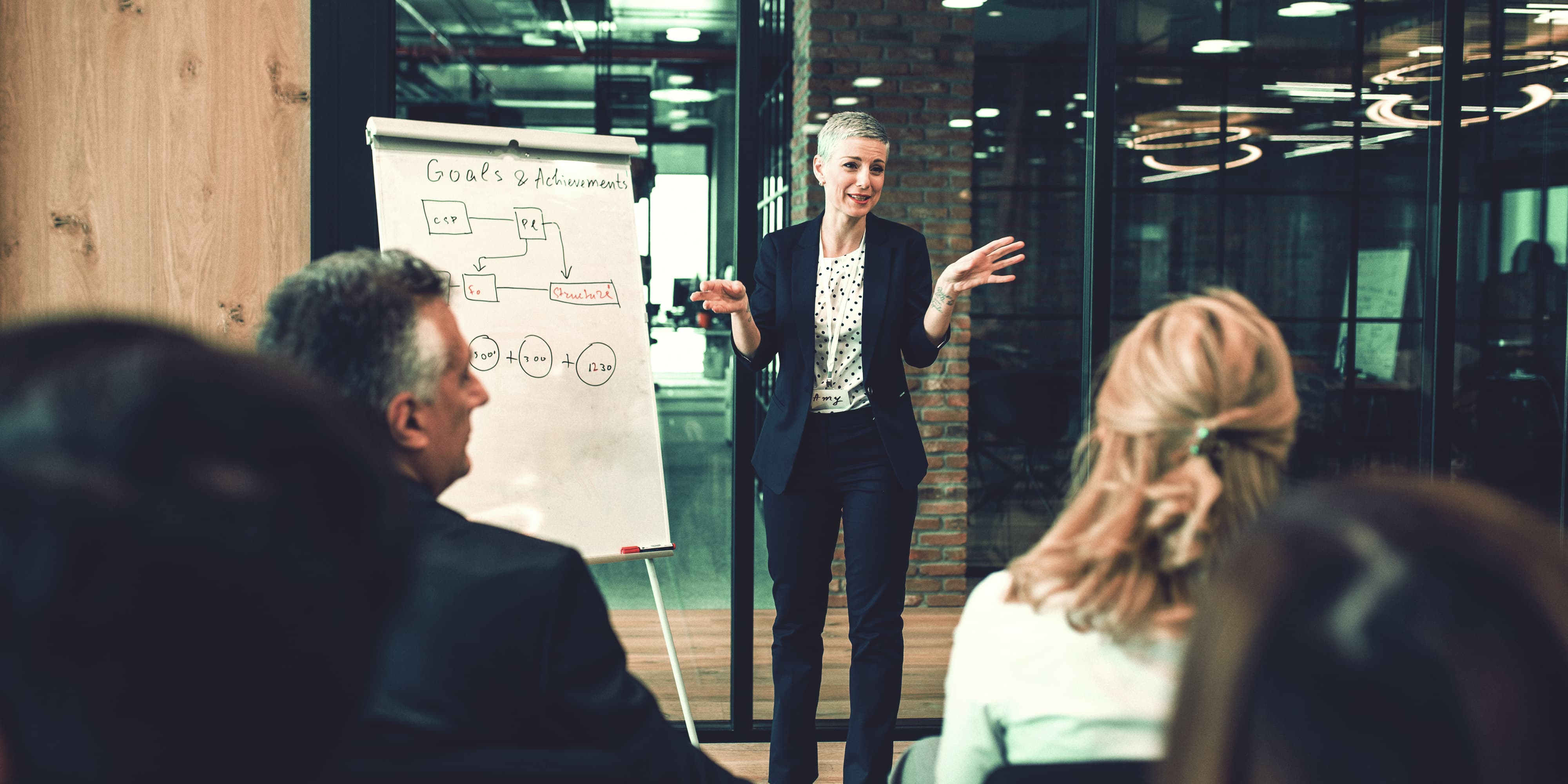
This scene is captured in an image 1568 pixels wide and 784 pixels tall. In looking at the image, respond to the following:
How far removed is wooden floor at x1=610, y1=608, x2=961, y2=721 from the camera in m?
3.39

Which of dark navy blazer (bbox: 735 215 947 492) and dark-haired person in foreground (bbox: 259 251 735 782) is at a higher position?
dark navy blazer (bbox: 735 215 947 492)

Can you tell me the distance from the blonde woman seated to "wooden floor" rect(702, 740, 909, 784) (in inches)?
71.2

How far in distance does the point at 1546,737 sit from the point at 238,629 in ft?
1.65

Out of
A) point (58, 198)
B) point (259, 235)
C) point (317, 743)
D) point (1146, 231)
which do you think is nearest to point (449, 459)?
point (317, 743)

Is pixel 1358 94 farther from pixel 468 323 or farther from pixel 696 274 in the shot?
pixel 468 323

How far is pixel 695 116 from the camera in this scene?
8.34 meters

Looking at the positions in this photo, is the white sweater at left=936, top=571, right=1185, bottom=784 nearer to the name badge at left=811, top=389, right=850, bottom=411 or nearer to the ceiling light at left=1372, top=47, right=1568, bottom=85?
the name badge at left=811, top=389, right=850, bottom=411

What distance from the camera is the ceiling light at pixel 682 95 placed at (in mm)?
7484

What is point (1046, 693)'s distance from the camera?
1062 millimetres

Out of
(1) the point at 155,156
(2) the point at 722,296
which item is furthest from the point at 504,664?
(1) the point at 155,156

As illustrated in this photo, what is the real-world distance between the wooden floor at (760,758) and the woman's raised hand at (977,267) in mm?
1318

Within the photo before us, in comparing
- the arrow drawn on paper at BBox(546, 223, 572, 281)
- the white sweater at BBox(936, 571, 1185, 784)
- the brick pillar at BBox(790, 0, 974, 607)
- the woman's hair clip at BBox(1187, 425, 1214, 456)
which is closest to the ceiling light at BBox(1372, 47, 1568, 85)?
the brick pillar at BBox(790, 0, 974, 607)

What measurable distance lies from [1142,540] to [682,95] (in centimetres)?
697

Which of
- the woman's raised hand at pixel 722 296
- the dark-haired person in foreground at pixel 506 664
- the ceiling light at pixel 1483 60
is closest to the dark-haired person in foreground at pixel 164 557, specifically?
the dark-haired person in foreground at pixel 506 664
